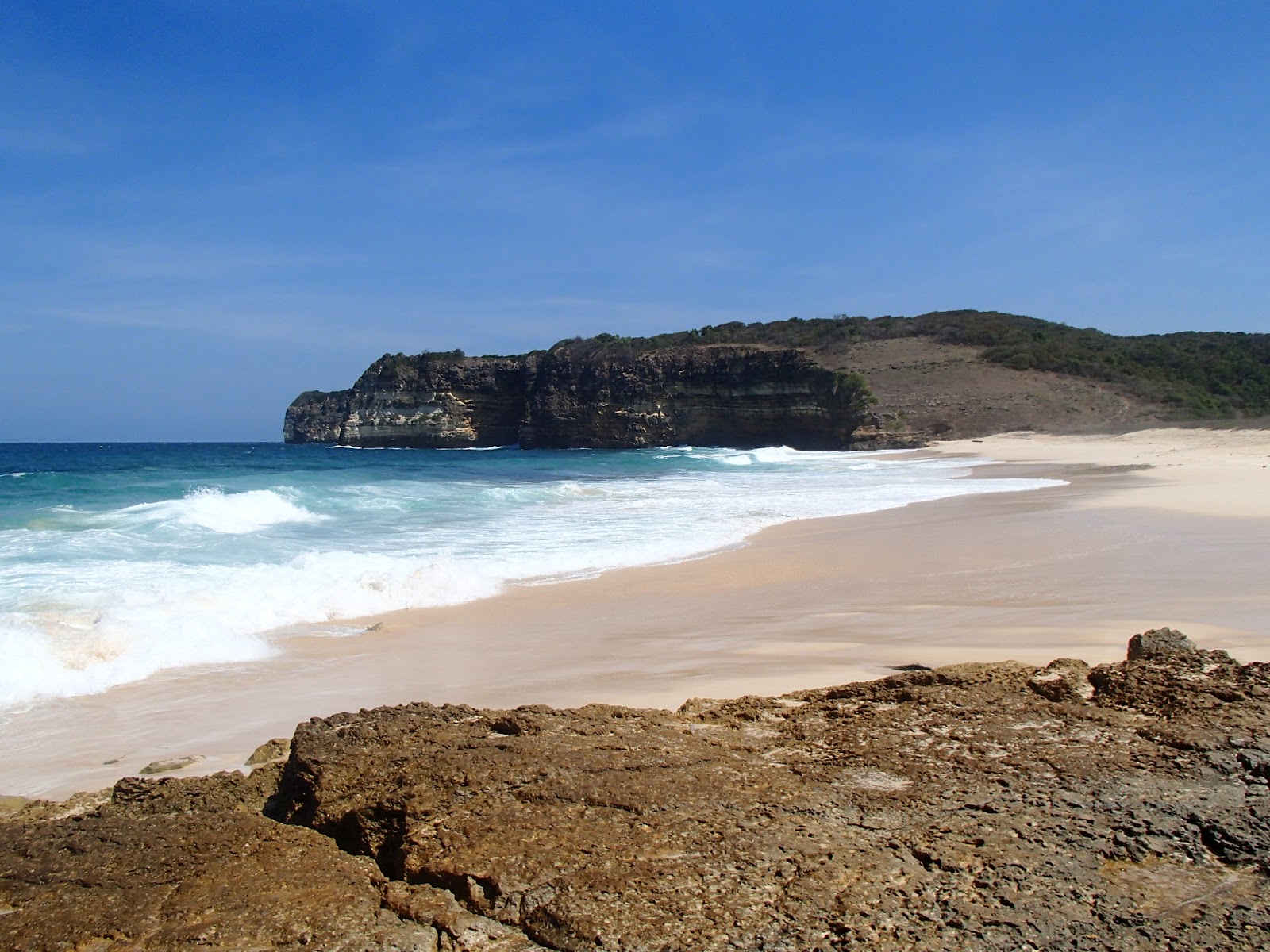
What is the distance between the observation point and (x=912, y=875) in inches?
73.1

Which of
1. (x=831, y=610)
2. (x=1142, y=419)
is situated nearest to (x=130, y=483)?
(x=831, y=610)

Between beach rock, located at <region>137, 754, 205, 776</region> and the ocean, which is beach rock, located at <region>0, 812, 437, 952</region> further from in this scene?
the ocean

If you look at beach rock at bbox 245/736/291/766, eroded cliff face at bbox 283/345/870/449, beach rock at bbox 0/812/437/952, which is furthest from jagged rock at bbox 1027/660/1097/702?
eroded cliff face at bbox 283/345/870/449

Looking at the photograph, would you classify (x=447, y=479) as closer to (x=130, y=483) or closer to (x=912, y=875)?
(x=130, y=483)

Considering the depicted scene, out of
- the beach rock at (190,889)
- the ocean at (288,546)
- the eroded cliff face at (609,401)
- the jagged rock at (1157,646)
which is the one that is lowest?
the ocean at (288,546)

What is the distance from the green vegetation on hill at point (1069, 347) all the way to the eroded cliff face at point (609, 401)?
11.0 ft

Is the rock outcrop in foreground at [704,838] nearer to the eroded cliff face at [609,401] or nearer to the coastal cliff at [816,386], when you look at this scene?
the coastal cliff at [816,386]

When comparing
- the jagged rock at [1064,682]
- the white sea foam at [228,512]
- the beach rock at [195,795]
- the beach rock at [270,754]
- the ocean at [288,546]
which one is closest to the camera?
the beach rock at [195,795]

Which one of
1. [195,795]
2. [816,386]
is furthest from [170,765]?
[816,386]

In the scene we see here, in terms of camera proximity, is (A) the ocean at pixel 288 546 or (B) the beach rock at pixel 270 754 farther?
(A) the ocean at pixel 288 546

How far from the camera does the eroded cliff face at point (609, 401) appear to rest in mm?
54469

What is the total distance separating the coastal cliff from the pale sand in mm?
38383

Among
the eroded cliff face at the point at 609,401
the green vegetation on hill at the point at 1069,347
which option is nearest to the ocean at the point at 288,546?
the eroded cliff face at the point at 609,401

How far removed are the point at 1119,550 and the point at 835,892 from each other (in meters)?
8.94
